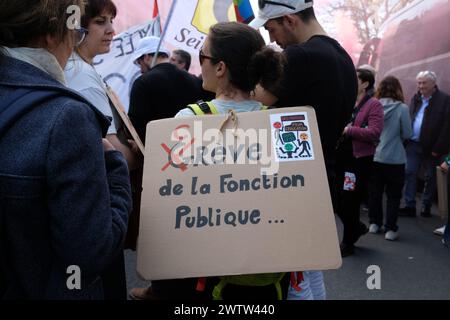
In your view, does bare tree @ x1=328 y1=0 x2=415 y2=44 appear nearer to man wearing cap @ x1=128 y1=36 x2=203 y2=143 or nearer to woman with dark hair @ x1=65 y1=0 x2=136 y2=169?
man wearing cap @ x1=128 y1=36 x2=203 y2=143

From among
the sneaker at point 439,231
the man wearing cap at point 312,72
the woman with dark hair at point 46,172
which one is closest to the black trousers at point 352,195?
the sneaker at point 439,231

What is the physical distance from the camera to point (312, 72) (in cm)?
186

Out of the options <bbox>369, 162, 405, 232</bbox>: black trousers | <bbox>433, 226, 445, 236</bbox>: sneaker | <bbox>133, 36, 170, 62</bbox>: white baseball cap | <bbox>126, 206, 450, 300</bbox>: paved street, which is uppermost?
<bbox>133, 36, 170, 62</bbox>: white baseball cap

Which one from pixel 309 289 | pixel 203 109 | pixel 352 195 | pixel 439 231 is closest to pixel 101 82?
pixel 203 109

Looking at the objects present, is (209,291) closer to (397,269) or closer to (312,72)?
(312,72)

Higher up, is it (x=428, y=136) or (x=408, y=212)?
(x=428, y=136)

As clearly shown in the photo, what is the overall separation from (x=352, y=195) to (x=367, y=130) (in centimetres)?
65

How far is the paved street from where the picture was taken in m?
3.64

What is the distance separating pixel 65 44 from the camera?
47.8 inches

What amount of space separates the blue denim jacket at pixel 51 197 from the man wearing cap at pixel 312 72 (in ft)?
2.93

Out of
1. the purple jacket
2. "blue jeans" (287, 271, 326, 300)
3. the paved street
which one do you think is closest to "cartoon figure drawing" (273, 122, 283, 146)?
"blue jeans" (287, 271, 326, 300)

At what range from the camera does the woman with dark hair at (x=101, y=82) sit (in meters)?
1.53

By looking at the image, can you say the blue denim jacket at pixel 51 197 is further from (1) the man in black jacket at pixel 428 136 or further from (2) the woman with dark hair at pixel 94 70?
(1) the man in black jacket at pixel 428 136
